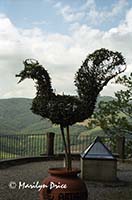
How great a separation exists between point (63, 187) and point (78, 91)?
2916 millimetres

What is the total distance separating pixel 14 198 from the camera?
370 inches

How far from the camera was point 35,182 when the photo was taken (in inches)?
484

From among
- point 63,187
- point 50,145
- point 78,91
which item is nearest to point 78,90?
point 78,91

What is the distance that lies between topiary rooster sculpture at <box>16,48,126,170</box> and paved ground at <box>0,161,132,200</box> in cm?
207

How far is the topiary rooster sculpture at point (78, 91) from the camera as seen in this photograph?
8500mm

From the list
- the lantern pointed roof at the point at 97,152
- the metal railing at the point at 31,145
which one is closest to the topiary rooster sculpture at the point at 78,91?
the lantern pointed roof at the point at 97,152

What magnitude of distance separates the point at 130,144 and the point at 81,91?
1493 cm

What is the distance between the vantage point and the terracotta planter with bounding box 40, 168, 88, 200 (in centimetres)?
723

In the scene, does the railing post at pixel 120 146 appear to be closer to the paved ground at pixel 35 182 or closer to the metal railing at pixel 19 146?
the paved ground at pixel 35 182

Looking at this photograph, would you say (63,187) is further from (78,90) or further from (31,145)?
(31,145)

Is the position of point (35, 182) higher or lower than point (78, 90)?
lower

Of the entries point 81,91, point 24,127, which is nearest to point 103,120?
point 81,91

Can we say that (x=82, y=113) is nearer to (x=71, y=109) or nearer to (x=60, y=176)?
(x=71, y=109)

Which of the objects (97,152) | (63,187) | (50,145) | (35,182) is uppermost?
(50,145)
